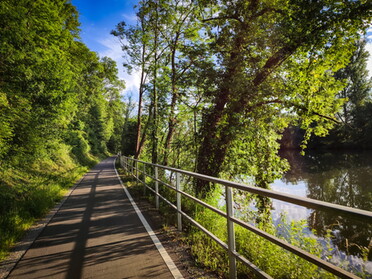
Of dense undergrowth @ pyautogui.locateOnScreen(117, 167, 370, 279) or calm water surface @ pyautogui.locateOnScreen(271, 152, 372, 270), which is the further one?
calm water surface @ pyautogui.locateOnScreen(271, 152, 372, 270)

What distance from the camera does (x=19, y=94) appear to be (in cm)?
623

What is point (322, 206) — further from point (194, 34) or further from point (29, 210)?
point (194, 34)

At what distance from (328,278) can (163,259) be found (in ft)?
7.08

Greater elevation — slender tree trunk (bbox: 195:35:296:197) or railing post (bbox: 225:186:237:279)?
slender tree trunk (bbox: 195:35:296:197)

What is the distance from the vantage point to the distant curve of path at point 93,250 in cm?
294

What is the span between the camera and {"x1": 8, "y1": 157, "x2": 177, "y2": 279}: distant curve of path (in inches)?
116

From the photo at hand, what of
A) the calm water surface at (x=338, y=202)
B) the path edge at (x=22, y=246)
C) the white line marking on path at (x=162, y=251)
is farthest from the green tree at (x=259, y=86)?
the path edge at (x=22, y=246)

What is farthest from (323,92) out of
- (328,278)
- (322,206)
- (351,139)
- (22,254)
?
(351,139)

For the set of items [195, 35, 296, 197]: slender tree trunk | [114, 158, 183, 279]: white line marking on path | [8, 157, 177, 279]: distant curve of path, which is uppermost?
[195, 35, 296, 197]: slender tree trunk

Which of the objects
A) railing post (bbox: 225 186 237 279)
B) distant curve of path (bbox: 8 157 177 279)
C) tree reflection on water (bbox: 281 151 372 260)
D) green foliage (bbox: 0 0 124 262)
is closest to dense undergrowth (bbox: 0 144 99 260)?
green foliage (bbox: 0 0 124 262)

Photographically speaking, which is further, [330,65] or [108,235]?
[330,65]

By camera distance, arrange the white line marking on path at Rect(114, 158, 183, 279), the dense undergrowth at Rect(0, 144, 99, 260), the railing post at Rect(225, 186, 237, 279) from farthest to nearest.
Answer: the dense undergrowth at Rect(0, 144, 99, 260) < the white line marking on path at Rect(114, 158, 183, 279) < the railing post at Rect(225, 186, 237, 279)

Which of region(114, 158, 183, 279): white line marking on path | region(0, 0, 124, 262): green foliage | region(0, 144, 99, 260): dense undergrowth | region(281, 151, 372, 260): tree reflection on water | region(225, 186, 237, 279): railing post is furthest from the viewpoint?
region(281, 151, 372, 260): tree reflection on water

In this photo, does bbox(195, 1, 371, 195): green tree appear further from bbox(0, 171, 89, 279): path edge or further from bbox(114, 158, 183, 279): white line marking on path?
bbox(0, 171, 89, 279): path edge
